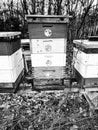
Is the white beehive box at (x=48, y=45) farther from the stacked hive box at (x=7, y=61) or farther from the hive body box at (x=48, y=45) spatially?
the stacked hive box at (x=7, y=61)

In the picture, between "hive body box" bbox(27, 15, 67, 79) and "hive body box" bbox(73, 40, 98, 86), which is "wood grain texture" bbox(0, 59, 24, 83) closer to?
"hive body box" bbox(27, 15, 67, 79)

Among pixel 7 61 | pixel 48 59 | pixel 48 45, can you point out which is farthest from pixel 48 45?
pixel 7 61

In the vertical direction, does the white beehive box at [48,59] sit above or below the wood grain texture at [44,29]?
below

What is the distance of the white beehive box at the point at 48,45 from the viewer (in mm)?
1496

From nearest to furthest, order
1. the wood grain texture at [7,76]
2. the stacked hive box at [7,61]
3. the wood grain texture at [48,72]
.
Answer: the stacked hive box at [7,61] < the wood grain texture at [7,76] < the wood grain texture at [48,72]

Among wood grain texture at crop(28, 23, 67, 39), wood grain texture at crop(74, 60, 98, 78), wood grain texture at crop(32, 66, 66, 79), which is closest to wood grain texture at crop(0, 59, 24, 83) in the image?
wood grain texture at crop(32, 66, 66, 79)

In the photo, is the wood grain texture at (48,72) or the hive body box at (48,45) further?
the wood grain texture at (48,72)

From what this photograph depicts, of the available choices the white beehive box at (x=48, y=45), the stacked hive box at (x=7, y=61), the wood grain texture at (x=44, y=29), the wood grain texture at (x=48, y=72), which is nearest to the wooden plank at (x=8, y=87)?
the stacked hive box at (x=7, y=61)

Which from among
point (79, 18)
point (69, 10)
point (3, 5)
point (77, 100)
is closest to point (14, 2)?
point (3, 5)

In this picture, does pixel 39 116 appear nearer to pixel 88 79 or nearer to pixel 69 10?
pixel 88 79

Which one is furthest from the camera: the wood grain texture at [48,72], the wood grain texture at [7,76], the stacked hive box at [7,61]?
the wood grain texture at [48,72]

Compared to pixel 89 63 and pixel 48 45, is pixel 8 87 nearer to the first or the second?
pixel 48 45

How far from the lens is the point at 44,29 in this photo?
57.0 inches

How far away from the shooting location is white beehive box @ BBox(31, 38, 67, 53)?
150 cm
